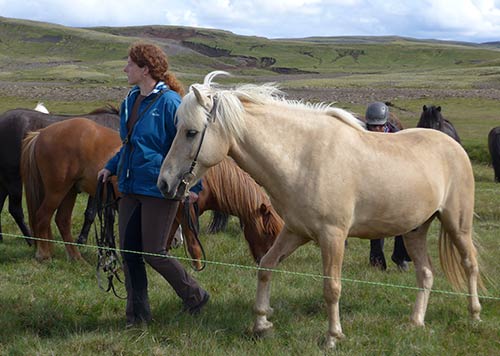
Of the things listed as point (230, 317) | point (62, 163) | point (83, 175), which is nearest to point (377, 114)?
point (230, 317)

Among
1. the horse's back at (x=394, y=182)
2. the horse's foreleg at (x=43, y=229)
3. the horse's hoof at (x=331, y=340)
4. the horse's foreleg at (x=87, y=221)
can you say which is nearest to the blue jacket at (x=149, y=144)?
the horse's back at (x=394, y=182)

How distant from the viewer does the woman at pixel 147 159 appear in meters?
4.86

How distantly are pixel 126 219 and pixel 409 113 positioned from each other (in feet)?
123

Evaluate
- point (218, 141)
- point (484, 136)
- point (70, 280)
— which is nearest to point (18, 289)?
point (70, 280)

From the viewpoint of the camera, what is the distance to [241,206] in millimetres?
7430

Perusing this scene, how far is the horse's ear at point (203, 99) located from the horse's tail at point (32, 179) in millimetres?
4152

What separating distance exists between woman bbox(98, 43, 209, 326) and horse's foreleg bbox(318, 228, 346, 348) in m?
1.23

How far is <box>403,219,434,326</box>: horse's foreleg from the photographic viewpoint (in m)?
5.55

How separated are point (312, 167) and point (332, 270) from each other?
87 cm

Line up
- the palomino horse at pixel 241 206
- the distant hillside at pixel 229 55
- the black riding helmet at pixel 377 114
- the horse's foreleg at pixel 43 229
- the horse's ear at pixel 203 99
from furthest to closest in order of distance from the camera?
1. the distant hillside at pixel 229 55
2. the horse's foreleg at pixel 43 229
3. the palomino horse at pixel 241 206
4. the black riding helmet at pixel 377 114
5. the horse's ear at pixel 203 99

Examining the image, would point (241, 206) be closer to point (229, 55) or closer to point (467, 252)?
point (467, 252)

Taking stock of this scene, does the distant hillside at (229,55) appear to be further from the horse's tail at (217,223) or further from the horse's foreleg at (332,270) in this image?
the horse's foreleg at (332,270)

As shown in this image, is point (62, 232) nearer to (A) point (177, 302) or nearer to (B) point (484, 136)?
(A) point (177, 302)

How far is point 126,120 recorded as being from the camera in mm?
5070
